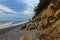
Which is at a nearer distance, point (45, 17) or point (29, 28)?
point (45, 17)

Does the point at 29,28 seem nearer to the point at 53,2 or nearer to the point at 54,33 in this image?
the point at 53,2

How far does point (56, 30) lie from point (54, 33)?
28cm

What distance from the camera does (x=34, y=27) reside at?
2209cm

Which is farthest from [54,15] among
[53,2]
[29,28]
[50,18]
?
[29,28]

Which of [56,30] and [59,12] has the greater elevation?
[59,12]

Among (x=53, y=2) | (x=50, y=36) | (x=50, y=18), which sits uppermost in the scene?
(x=53, y=2)

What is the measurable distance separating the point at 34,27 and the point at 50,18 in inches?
164

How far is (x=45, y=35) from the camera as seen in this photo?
15.4 m

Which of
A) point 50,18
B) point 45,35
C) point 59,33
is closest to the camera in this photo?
point 59,33

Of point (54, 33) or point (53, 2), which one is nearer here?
point (54, 33)

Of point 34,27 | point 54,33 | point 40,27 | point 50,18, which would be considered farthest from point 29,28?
point 54,33

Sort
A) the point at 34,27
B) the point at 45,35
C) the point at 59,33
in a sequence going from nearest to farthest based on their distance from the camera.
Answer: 1. the point at 59,33
2. the point at 45,35
3. the point at 34,27

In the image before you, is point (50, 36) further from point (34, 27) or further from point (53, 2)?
point (34, 27)

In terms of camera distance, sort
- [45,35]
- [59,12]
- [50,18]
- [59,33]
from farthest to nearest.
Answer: [50,18], [59,12], [45,35], [59,33]
